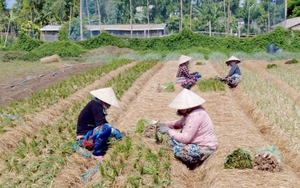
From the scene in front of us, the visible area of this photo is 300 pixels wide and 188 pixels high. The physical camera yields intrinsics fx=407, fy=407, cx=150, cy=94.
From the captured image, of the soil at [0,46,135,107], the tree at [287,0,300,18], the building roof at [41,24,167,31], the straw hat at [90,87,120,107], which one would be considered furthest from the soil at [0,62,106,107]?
the tree at [287,0,300,18]

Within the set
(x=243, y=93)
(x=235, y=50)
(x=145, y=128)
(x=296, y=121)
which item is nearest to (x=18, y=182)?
(x=145, y=128)

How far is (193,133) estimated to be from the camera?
20.1 ft

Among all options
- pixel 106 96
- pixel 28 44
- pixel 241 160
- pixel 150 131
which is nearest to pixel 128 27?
pixel 28 44

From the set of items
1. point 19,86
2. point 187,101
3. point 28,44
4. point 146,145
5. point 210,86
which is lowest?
point 19,86

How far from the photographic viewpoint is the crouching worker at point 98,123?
669 cm

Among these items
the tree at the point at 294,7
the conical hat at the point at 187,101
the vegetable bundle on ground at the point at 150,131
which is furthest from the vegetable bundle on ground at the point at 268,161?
the tree at the point at 294,7

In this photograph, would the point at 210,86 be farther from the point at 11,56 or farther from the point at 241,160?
the point at 11,56

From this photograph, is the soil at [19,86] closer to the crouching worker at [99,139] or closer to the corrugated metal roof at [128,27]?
the crouching worker at [99,139]

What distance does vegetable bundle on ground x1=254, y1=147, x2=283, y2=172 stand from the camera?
5.50 m

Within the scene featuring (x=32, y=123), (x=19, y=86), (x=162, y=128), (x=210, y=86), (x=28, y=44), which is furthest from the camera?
(x=28, y=44)

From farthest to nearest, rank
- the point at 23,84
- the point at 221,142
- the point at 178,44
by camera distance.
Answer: the point at 178,44
the point at 23,84
the point at 221,142

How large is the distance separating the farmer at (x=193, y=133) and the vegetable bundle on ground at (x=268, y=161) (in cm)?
86

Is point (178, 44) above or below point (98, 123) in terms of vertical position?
above

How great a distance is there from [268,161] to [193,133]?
46.0 inches
